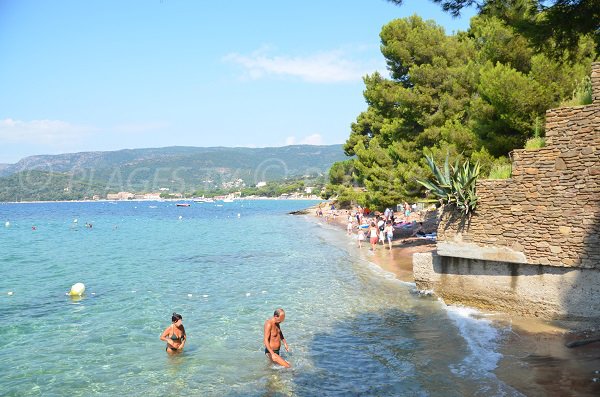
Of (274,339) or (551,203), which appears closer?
(274,339)

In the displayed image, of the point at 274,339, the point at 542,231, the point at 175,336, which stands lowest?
the point at 175,336

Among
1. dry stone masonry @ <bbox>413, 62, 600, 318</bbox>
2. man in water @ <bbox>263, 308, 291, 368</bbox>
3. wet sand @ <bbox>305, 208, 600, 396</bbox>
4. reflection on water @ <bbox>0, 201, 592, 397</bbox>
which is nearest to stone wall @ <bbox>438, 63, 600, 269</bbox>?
dry stone masonry @ <bbox>413, 62, 600, 318</bbox>

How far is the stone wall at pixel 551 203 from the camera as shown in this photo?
1015cm

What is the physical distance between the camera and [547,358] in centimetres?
909

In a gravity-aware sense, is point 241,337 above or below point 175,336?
below

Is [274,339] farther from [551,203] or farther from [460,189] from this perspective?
[551,203]

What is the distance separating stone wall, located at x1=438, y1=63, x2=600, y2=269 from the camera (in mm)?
10148

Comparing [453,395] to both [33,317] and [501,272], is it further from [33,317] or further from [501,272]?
[33,317]

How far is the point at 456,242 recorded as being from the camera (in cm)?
1250

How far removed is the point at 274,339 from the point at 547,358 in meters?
5.25

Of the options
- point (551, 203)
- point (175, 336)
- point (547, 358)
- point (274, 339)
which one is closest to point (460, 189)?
point (551, 203)

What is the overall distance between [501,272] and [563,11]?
19.6ft

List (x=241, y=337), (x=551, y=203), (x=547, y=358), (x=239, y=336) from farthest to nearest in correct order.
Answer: (x=239, y=336), (x=241, y=337), (x=551, y=203), (x=547, y=358)

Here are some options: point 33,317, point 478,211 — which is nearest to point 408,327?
point 478,211
